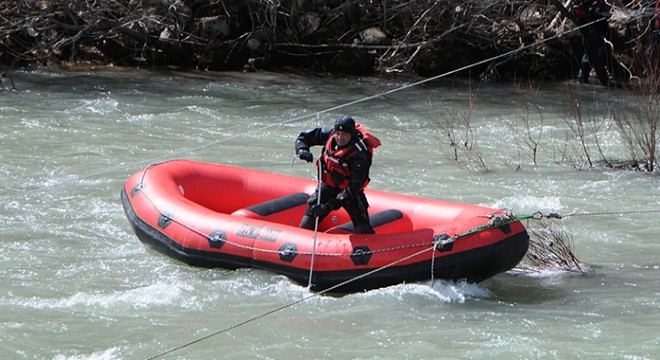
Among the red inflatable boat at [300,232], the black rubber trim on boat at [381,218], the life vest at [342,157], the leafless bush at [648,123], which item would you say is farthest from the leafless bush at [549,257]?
the leafless bush at [648,123]

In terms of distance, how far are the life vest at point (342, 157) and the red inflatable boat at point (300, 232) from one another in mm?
382

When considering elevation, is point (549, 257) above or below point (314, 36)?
below

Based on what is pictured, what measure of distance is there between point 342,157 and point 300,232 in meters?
0.58

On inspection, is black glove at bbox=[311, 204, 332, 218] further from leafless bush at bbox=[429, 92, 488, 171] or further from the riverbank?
the riverbank

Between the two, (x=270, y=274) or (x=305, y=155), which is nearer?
(x=270, y=274)

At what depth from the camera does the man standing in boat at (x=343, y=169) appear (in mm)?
6477

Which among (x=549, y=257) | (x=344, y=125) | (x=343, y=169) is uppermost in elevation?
(x=344, y=125)

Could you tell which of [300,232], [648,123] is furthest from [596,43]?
[300,232]

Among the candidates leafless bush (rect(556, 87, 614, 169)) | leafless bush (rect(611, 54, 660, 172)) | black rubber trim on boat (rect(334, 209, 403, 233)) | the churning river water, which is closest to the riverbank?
the churning river water

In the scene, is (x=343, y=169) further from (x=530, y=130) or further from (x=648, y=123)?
(x=530, y=130)

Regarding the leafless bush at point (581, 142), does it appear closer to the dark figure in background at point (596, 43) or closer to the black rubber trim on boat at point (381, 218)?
the dark figure in background at point (596, 43)

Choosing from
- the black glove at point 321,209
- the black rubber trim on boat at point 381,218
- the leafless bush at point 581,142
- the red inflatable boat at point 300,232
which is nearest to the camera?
the red inflatable boat at point 300,232

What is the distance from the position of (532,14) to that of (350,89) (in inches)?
132

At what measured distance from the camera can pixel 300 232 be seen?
659 centimetres
